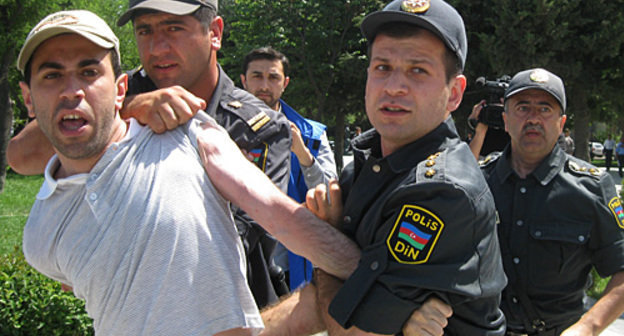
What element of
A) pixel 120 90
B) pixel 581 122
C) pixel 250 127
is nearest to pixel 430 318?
pixel 250 127

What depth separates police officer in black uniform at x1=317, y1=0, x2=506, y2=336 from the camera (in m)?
1.55

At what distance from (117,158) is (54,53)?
40 centimetres

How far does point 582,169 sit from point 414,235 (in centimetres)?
201

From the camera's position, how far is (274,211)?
6.02 ft

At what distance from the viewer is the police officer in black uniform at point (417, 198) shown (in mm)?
1551

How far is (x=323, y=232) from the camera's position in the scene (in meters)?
1.85

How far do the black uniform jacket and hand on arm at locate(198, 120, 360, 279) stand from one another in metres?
0.42

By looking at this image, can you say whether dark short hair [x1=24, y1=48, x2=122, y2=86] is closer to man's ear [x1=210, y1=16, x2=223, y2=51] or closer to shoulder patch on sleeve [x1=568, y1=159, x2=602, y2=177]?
man's ear [x1=210, y1=16, x2=223, y2=51]

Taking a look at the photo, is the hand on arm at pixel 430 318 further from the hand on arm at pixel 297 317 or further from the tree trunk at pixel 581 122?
the tree trunk at pixel 581 122

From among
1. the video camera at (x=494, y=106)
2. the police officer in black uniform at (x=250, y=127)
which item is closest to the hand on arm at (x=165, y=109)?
the police officer in black uniform at (x=250, y=127)

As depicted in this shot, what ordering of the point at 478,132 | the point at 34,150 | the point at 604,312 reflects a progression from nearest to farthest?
the point at 34,150
the point at 604,312
the point at 478,132

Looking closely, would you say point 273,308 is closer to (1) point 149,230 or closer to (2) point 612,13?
(1) point 149,230

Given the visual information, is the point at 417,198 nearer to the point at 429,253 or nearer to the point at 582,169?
the point at 429,253

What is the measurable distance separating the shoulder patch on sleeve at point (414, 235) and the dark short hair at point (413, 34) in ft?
1.77
